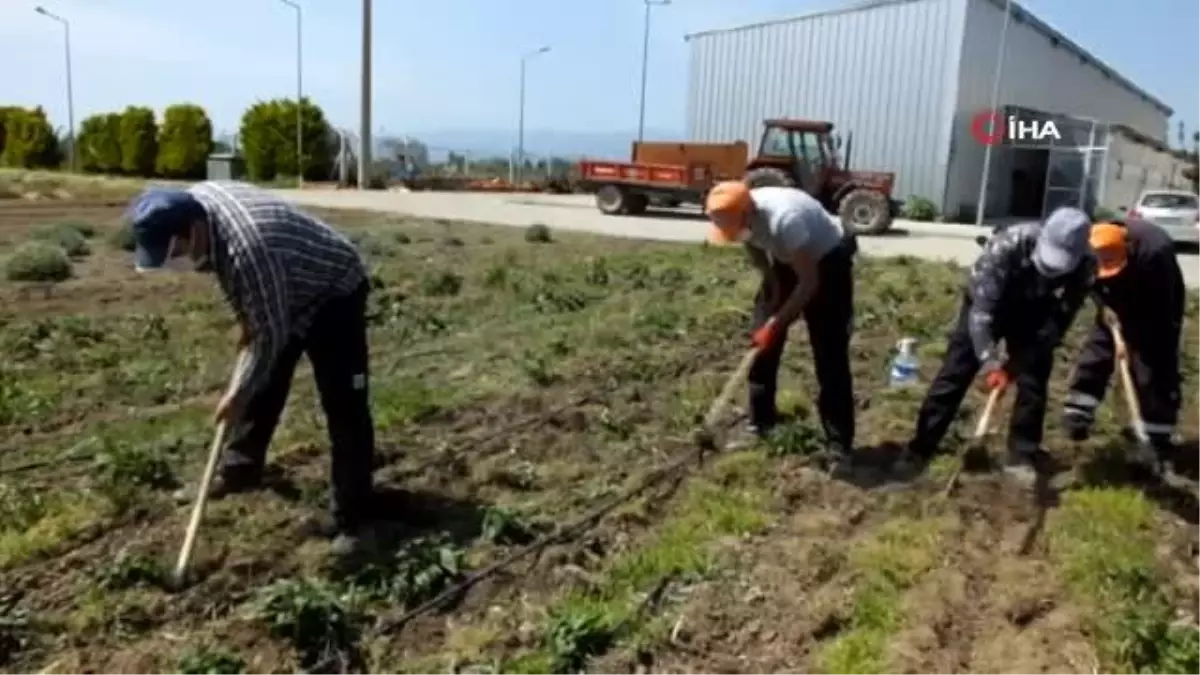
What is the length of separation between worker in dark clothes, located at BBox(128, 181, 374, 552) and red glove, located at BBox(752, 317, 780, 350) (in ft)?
6.42

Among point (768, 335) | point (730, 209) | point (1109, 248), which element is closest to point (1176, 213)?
point (1109, 248)

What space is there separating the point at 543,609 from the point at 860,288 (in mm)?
9078

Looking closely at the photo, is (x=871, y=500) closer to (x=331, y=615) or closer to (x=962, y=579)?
(x=962, y=579)

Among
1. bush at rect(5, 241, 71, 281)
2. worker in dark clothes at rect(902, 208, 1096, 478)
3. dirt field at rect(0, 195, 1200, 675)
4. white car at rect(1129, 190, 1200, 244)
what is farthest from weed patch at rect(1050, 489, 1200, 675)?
white car at rect(1129, 190, 1200, 244)

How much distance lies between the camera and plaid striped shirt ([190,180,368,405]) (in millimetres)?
4145

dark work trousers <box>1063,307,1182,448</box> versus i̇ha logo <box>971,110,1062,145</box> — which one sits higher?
i̇ha logo <box>971,110,1062,145</box>

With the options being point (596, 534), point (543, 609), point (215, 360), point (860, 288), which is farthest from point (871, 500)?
point (860, 288)

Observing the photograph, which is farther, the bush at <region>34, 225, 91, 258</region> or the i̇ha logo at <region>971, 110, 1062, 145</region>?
the i̇ha logo at <region>971, 110, 1062, 145</region>

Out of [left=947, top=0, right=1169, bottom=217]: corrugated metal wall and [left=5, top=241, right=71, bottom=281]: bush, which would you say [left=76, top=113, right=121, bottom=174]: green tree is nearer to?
[left=947, top=0, right=1169, bottom=217]: corrugated metal wall

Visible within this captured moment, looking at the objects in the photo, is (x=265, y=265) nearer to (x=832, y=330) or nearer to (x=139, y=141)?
(x=832, y=330)

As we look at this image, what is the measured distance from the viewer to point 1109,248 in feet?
18.2

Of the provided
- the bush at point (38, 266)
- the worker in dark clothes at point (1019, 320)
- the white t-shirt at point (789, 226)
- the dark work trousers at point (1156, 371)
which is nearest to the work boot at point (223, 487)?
the white t-shirt at point (789, 226)

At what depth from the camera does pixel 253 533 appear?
4645 millimetres

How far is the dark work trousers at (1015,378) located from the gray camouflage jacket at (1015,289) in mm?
78
